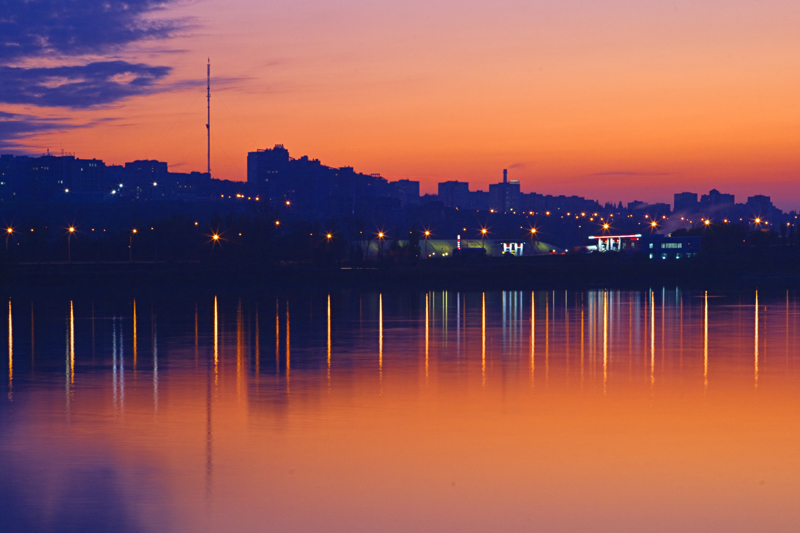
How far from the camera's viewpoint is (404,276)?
8700cm

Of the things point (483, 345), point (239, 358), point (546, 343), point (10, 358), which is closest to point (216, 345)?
point (239, 358)

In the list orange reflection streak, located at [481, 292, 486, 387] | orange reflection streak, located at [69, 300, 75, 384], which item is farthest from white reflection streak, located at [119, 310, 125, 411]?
orange reflection streak, located at [481, 292, 486, 387]

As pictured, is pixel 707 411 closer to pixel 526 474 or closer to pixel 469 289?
pixel 526 474

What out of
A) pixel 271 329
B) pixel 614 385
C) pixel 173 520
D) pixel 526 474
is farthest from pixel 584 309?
pixel 173 520

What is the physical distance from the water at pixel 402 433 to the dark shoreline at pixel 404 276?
4911 centimetres

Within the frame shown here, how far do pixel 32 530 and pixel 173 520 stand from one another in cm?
A: 153

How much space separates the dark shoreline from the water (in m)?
49.1

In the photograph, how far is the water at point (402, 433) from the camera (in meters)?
10.5

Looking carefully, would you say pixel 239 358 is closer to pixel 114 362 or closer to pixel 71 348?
pixel 114 362

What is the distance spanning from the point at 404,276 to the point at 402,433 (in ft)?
237

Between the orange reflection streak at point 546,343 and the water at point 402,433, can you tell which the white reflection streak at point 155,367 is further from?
the orange reflection streak at point 546,343

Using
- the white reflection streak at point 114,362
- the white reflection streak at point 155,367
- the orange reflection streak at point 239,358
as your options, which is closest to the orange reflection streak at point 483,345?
the orange reflection streak at point 239,358

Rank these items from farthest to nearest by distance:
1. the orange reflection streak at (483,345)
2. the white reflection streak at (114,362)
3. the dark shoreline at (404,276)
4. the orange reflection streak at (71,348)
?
the dark shoreline at (404,276) → the orange reflection streak at (71,348) → the orange reflection streak at (483,345) → the white reflection streak at (114,362)

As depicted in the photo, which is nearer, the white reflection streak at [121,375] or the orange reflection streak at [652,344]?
the white reflection streak at [121,375]
